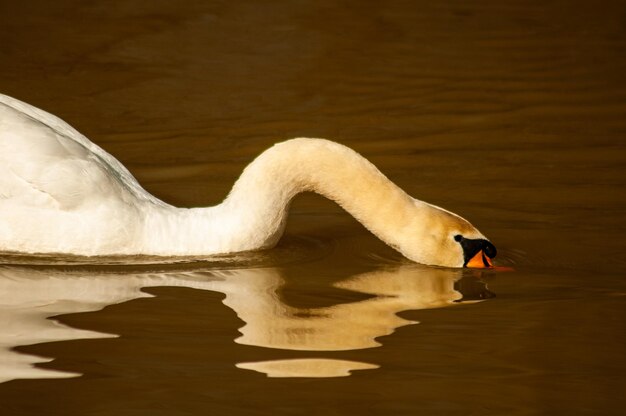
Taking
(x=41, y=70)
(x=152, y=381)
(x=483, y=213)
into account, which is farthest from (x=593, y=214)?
(x=41, y=70)

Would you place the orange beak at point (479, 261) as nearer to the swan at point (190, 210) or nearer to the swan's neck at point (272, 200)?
the swan at point (190, 210)

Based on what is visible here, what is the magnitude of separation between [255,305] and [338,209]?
5.77 ft

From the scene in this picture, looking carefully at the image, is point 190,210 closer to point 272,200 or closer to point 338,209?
point 272,200

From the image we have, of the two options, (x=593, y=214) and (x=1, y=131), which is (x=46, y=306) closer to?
(x=1, y=131)

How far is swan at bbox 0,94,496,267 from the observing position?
220 inches

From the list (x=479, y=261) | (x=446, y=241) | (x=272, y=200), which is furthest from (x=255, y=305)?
(x=479, y=261)

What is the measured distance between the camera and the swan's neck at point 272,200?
5664 millimetres

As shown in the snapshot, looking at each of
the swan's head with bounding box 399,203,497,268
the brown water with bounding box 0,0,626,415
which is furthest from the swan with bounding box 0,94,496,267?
the brown water with bounding box 0,0,626,415

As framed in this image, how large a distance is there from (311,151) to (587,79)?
441cm

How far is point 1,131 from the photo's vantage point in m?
5.70

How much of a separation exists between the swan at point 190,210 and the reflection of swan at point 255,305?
18cm

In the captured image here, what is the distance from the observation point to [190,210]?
5793 millimetres

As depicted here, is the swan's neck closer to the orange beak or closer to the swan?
the swan

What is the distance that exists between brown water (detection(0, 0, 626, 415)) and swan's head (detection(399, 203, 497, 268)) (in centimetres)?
7
